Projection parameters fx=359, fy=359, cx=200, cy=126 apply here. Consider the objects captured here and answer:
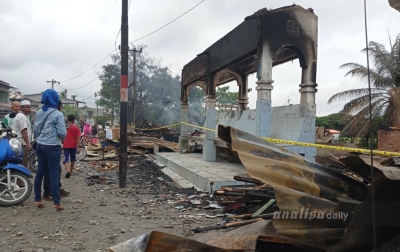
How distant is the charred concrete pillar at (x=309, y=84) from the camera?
8305 millimetres

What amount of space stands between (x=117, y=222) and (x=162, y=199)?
5.87 feet

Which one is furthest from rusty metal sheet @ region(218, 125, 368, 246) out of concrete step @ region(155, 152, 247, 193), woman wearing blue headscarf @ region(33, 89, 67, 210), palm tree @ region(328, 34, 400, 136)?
palm tree @ region(328, 34, 400, 136)

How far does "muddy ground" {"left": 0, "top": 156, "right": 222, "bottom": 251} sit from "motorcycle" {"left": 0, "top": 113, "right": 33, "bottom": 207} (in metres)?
0.20

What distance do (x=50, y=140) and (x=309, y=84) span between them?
5665 millimetres

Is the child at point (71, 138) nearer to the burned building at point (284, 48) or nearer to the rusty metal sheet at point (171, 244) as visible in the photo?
the burned building at point (284, 48)

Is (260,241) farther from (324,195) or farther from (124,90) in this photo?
(124,90)

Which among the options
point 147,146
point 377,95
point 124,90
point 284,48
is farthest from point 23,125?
point 377,95

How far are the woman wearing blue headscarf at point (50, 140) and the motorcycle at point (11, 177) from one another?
34 cm

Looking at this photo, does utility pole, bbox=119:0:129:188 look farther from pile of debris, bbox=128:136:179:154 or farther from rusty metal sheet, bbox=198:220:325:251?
pile of debris, bbox=128:136:179:154

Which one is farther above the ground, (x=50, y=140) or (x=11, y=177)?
(x=50, y=140)

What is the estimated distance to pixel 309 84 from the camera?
830 centimetres

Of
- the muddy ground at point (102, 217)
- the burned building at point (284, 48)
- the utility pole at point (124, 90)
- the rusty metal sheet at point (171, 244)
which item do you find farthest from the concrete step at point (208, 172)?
the rusty metal sheet at point (171, 244)

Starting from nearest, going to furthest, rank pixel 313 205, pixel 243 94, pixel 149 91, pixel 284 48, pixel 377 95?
pixel 313 205 → pixel 284 48 → pixel 243 94 → pixel 377 95 → pixel 149 91

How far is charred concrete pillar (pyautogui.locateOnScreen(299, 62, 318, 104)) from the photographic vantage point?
8305 millimetres
